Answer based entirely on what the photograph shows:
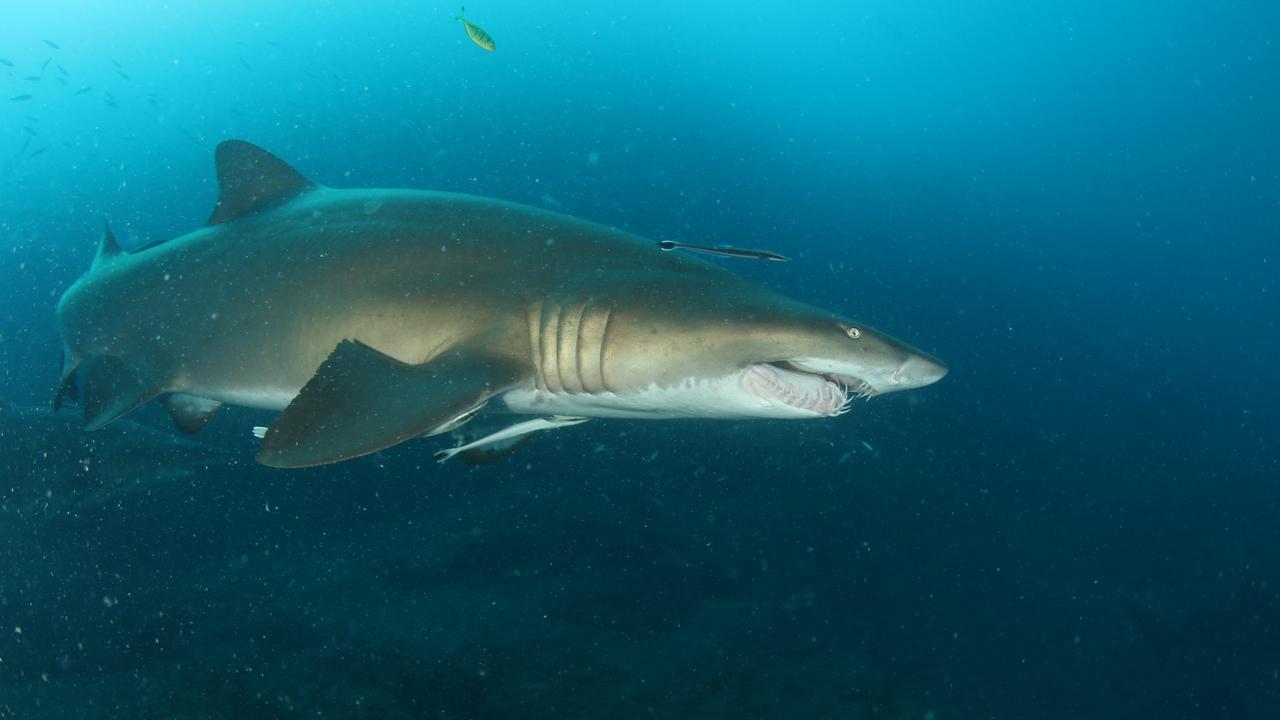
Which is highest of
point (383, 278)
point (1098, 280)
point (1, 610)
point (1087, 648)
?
point (1098, 280)

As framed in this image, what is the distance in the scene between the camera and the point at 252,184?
4.88 metres

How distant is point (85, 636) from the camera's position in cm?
550

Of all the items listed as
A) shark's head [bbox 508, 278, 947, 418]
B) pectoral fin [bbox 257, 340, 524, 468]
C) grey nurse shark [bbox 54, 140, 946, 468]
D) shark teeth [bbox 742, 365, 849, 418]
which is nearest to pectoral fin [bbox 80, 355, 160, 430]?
grey nurse shark [bbox 54, 140, 946, 468]

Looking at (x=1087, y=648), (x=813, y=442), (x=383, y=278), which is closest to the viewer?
(x=383, y=278)

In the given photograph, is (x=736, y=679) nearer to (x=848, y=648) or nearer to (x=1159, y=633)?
(x=848, y=648)

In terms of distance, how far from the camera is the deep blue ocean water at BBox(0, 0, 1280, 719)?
5.62 meters

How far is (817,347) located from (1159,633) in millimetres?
11227

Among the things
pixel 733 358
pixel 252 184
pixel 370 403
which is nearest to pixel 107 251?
pixel 252 184

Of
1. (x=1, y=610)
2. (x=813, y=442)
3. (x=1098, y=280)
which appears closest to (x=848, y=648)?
(x=813, y=442)

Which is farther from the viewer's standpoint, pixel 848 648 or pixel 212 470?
pixel 212 470

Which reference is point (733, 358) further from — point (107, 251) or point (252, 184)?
point (107, 251)

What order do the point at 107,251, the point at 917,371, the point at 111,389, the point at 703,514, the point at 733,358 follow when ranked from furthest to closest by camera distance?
the point at 703,514 < the point at 107,251 < the point at 111,389 < the point at 733,358 < the point at 917,371

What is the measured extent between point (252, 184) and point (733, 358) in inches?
162

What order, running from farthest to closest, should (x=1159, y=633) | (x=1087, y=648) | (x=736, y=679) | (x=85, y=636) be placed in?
1. (x=1159, y=633)
2. (x=1087, y=648)
3. (x=736, y=679)
4. (x=85, y=636)
